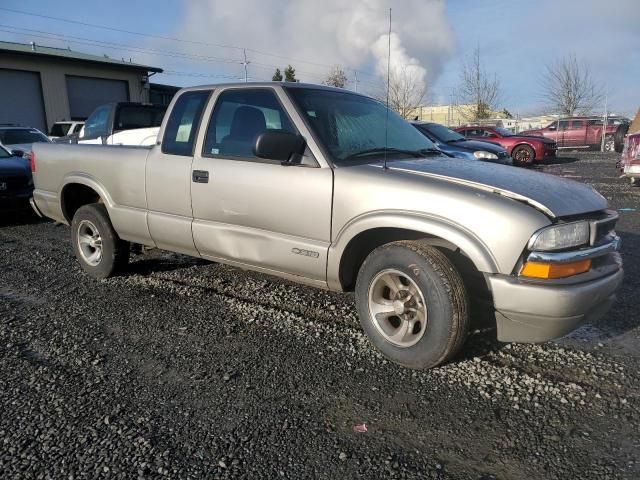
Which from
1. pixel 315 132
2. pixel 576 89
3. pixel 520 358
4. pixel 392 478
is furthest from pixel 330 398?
pixel 576 89

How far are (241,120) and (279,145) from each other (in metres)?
0.84

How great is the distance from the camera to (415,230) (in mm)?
3092

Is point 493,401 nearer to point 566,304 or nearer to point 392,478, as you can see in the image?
point 566,304

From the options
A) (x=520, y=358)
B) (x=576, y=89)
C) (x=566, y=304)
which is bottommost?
(x=520, y=358)

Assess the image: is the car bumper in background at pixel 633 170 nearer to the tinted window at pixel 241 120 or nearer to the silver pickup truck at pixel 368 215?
the silver pickup truck at pixel 368 215

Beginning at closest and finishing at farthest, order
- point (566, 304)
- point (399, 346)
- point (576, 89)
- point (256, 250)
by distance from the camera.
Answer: point (566, 304) → point (399, 346) → point (256, 250) → point (576, 89)

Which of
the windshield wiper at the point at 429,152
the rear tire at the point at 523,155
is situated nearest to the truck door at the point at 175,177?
the windshield wiper at the point at 429,152

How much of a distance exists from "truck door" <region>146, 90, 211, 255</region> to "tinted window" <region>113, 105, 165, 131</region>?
178 inches

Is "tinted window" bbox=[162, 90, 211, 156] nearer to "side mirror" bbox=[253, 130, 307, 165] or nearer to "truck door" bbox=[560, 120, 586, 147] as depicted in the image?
"side mirror" bbox=[253, 130, 307, 165]

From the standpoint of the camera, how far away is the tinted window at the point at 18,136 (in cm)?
1171

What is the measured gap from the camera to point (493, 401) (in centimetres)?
283

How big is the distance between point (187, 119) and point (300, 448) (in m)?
3.05

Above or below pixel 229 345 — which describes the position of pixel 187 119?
above

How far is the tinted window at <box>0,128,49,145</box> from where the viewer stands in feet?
38.4
